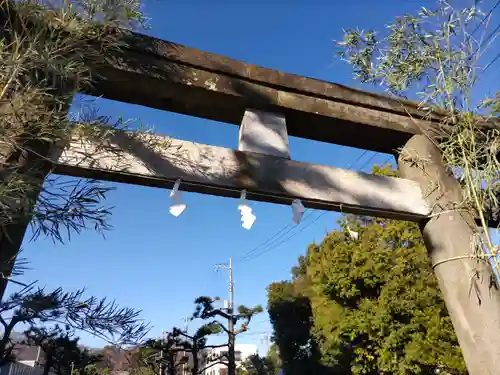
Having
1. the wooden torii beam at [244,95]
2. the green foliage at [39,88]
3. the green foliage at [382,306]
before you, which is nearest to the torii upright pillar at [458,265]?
the wooden torii beam at [244,95]

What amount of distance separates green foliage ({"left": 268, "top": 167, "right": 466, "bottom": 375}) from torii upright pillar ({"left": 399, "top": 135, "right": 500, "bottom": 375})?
15.2 ft

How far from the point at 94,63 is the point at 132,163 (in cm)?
49

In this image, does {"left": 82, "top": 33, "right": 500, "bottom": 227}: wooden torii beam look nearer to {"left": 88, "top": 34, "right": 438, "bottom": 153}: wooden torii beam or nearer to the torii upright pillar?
{"left": 88, "top": 34, "right": 438, "bottom": 153}: wooden torii beam

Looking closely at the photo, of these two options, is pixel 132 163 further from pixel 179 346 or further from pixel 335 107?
pixel 179 346

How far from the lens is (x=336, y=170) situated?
2.43 m

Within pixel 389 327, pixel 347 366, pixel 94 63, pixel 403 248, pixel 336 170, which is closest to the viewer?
pixel 94 63

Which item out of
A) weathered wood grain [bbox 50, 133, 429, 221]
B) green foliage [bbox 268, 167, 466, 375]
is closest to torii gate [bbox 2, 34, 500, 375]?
weathered wood grain [bbox 50, 133, 429, 221]

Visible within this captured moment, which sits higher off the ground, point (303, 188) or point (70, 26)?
point (70, 26)

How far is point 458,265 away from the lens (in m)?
2.30

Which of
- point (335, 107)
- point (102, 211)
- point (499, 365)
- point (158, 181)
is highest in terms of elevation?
point (335, 107)

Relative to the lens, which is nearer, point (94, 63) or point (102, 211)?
point (102, 211)

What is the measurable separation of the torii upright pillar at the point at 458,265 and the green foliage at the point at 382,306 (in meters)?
4.64

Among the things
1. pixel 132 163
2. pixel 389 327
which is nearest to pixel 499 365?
pixel 132 163

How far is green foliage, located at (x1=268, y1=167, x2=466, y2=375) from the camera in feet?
28.0
